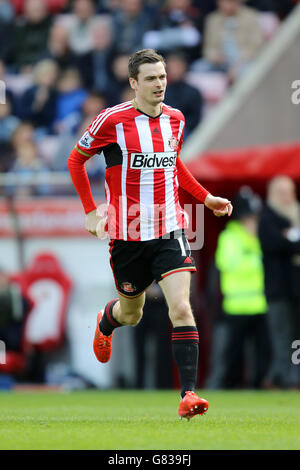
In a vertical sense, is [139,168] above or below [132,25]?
below

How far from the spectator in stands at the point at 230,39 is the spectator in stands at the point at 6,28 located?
4.16 metres

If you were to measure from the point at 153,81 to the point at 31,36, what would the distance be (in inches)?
431

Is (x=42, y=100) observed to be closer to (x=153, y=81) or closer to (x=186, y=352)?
(x=153, y=81)

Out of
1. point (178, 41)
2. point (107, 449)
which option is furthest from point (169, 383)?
point (107, 449)

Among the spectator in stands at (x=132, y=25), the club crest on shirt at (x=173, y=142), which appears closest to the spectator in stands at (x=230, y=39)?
the spectator in stands at (x=132, y=25)

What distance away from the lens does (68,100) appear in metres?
15.1

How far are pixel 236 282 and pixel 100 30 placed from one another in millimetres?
5881

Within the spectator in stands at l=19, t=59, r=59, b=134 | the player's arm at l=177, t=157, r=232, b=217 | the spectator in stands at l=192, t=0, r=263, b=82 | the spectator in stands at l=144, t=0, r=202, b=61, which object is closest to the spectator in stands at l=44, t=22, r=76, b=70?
the spectator in stands at l=19, t=59, r=59, b=134

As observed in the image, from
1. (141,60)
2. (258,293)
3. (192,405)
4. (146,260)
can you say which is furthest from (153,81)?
(258,293)

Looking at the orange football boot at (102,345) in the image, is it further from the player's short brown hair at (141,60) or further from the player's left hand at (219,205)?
the player's short brown hair at (141,60)

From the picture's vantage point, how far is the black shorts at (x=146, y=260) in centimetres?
639

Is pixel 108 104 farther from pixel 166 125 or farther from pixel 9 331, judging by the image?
pixel 166 125

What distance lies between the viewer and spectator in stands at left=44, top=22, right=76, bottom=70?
15758mm

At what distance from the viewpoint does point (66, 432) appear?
5613mm
